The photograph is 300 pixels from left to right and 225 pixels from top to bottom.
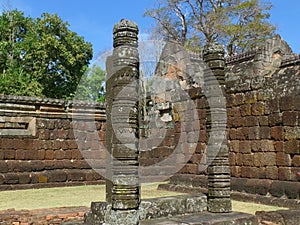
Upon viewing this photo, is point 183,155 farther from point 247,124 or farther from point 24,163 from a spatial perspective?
point 24,163

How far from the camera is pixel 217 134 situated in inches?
233

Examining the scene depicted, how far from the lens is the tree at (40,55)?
25734 millimetres

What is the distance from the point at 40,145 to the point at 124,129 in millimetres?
8553

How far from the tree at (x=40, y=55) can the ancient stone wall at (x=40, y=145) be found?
40.5 feet

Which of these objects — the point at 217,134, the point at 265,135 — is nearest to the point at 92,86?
the point at 265,135

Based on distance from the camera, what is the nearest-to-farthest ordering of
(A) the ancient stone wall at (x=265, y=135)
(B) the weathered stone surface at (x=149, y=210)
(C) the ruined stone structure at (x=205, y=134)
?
(B) the weathered stone surface at (x=149, y=210) → (A) the ancient stone wall at (x=265, y=135) → (C) the ruined stone structure at (x=205, y=134)

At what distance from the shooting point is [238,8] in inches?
1217

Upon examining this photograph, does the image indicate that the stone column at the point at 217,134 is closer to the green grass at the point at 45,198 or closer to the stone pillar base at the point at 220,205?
the stone pillar base at the point at 220,205

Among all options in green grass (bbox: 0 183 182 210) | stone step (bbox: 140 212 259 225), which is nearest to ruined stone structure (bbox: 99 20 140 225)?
stone step (bbox: 140 212 259 225)

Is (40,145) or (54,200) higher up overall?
(40,145)

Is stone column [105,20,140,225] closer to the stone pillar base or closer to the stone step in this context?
the stone step

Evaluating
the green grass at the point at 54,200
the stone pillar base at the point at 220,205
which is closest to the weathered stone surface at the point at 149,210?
the stone pillar base at the point at 220,205

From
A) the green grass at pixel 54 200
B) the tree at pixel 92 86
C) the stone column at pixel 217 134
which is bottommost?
the green grass at pixel 54 200

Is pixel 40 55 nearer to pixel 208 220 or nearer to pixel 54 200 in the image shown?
pixel 54 200
